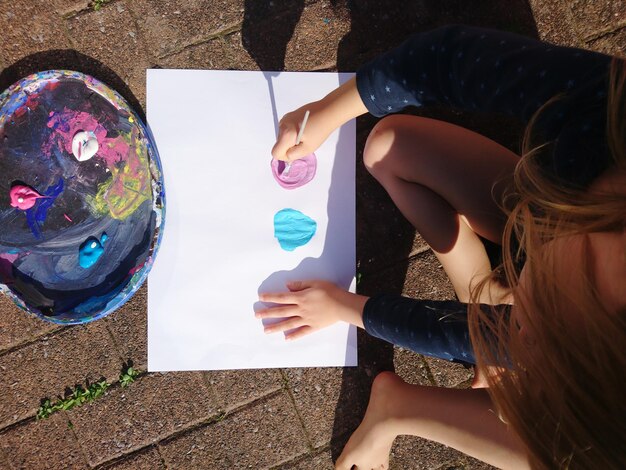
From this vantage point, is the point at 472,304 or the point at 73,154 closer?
the point at 472,304

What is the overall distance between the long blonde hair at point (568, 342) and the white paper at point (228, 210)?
1.37ft

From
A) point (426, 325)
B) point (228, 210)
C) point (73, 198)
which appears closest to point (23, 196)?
point (73, 198)

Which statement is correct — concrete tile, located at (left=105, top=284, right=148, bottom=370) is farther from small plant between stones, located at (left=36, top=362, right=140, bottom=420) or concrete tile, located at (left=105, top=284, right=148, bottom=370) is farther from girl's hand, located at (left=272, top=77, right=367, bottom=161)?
girl's hand, located at (left=272, top=77, right=367, bottom=161)

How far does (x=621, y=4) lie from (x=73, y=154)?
3.73 ft

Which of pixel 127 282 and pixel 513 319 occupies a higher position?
pixel 127 282

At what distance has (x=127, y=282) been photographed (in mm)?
978

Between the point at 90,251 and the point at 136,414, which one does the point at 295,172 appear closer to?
the point at 90,251

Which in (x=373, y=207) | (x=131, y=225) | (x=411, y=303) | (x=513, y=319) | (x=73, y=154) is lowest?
(x=513, y=319)

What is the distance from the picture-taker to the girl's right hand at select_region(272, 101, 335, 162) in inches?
35.5

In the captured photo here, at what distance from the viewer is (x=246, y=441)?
3.48ft

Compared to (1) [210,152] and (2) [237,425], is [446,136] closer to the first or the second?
(1) [210,152]

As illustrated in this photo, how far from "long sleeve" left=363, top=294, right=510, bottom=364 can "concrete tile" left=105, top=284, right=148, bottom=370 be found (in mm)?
438

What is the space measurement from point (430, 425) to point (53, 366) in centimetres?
73

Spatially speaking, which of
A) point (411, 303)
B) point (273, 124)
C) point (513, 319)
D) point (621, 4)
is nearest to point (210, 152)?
point (273, 124)
